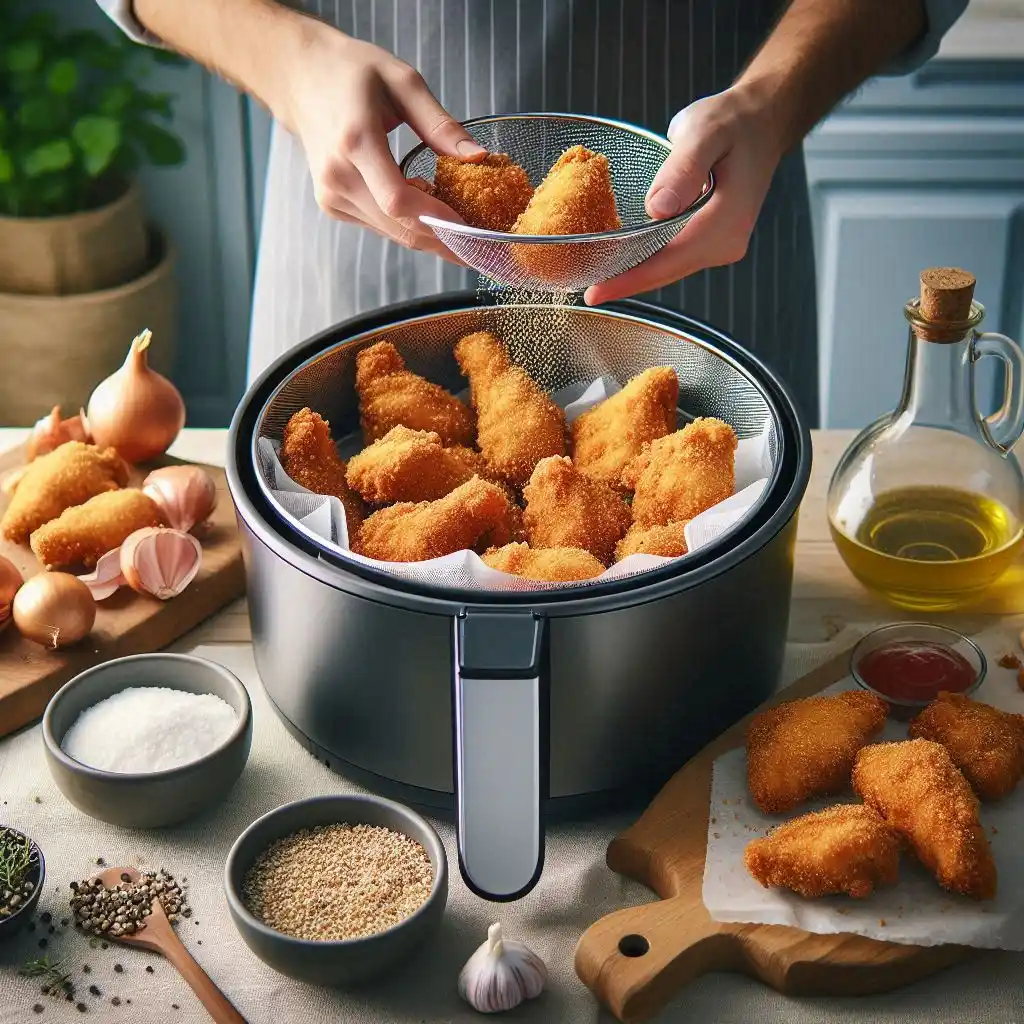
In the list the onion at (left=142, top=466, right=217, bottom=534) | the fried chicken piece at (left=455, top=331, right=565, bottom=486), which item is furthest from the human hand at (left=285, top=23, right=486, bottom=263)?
the onion at (left=142, top=466, right=217, bottom=534)

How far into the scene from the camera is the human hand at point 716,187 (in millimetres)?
1375

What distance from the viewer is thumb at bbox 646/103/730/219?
4.27 feet

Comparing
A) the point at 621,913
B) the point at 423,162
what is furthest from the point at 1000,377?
the point at 621,913

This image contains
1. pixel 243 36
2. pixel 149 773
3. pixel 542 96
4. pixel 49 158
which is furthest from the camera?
pixel 49 158

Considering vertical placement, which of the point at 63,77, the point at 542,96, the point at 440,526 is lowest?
the point at 440,526

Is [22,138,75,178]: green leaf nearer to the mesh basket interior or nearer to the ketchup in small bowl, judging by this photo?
the mesh basket interior

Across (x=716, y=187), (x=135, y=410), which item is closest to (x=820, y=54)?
(x=716, y=187)

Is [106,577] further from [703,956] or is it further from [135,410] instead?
[703,956]

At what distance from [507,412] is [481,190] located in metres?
0.23

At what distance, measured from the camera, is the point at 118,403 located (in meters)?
1.66

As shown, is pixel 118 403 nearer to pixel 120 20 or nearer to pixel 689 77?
pixel 120 20

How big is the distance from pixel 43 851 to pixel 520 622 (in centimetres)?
48

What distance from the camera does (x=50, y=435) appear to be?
1686 mm

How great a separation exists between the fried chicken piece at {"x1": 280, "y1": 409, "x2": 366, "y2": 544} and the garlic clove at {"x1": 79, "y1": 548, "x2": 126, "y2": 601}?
0.26 m
